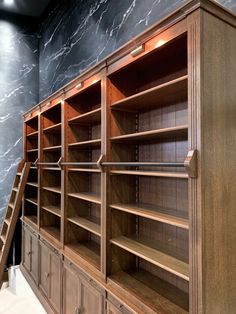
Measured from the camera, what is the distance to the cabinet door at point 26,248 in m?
4.01

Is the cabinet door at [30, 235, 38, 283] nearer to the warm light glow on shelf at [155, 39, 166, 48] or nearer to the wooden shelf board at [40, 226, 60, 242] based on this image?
the wooden shelf board at [40, 226, 60, 242]

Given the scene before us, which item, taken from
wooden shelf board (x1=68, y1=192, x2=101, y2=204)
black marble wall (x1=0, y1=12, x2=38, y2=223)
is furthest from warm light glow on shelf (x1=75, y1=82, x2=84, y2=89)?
black marble wall (x1=0, y1=12, x2=38, y2=223)

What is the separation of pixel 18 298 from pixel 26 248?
692 mm

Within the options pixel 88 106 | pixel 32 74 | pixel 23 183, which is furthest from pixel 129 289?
pixel 32 74

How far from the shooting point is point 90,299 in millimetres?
2262

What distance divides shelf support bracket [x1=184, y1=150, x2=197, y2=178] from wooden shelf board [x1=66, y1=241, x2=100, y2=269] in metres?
1.37

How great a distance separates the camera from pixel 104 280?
83.8 inches

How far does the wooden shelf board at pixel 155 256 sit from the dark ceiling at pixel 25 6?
13.7 feet

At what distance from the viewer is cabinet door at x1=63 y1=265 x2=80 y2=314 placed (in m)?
2.51

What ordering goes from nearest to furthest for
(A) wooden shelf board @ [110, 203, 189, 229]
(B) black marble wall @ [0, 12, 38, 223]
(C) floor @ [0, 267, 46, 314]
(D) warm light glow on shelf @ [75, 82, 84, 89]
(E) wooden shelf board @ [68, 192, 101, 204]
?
1. (A) wooden shelf board @ [110, 203, 189, 229]
2. (E) wooden shelf board @ [68, 192, 101, 204]
3. (D) warm light glow on shelf @ [75, 82, 84, 89]
4. (C) floor @ [0, 267, 46, 314]
5. (B) black marble wall @ [0, 12, 38, 223]

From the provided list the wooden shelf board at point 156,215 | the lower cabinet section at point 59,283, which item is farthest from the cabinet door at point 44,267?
the wooden shelf board at point 156,215

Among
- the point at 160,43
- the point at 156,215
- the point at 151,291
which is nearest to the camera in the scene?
the point at 160,43

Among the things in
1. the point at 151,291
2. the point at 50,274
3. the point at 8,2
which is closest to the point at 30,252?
the point at 50,274

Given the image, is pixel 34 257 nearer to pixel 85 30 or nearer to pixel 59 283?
pixel 59 283
